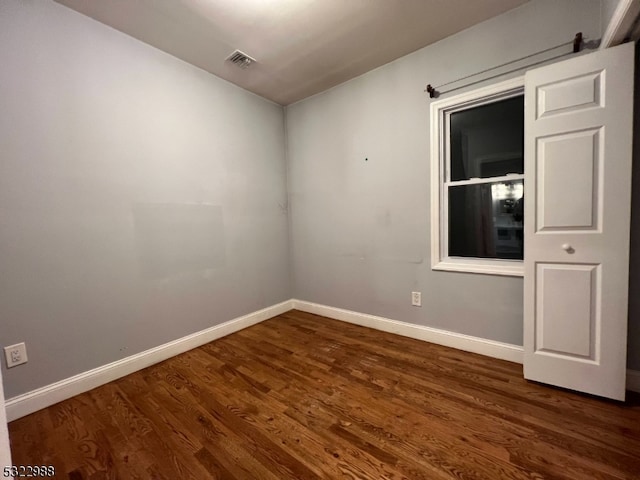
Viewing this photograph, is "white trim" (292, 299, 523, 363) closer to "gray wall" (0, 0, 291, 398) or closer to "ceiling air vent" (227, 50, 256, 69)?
"gray wall" (0, 0, 291, 398)

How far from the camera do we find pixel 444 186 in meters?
2.32

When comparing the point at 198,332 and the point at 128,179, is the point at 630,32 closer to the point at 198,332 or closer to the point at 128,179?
the point at 128,179

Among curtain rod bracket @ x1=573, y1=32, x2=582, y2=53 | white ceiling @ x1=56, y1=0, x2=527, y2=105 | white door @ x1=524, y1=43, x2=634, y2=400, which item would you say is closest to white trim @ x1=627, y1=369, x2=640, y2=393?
white door @ x1=524, y1=43, x2=634, y2=400

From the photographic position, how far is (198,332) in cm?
248

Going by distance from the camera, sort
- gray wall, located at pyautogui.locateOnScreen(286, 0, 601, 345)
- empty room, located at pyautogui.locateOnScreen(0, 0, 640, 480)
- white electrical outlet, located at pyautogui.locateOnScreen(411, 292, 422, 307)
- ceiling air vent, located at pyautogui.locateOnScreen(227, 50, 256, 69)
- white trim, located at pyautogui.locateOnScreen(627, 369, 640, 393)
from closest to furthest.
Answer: empty room, located at pyautogui.locateOnScreen(0, 0, 640, 480), white trim, located at pyautogui.locateOnScreen(627, 369, 640, 393), gray wall, located at pyautogui.locateOnScreen(286, 0, 601, 345), ceiling air vent, located at pyautogui.locateOnScreen(227, 50, 256, 69), white electrical outlet, located at pyautogui.locateOnScreen(411, 292, 422, 307)

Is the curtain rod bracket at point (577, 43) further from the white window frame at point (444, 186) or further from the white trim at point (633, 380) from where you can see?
the white trim at point (633, 380)

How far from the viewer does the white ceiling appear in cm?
179

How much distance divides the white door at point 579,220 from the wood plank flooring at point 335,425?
0.27 metres

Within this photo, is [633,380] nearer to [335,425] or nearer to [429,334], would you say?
[429,334]

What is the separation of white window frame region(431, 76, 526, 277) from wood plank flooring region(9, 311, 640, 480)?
0.75 metres

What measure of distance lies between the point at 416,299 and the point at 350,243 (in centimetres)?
90

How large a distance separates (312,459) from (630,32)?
2.80 meters

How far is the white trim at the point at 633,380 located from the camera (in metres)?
1.62

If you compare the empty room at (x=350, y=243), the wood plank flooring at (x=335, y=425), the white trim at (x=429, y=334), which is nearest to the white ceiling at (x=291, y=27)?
the empty room at (x=350, y=243)
